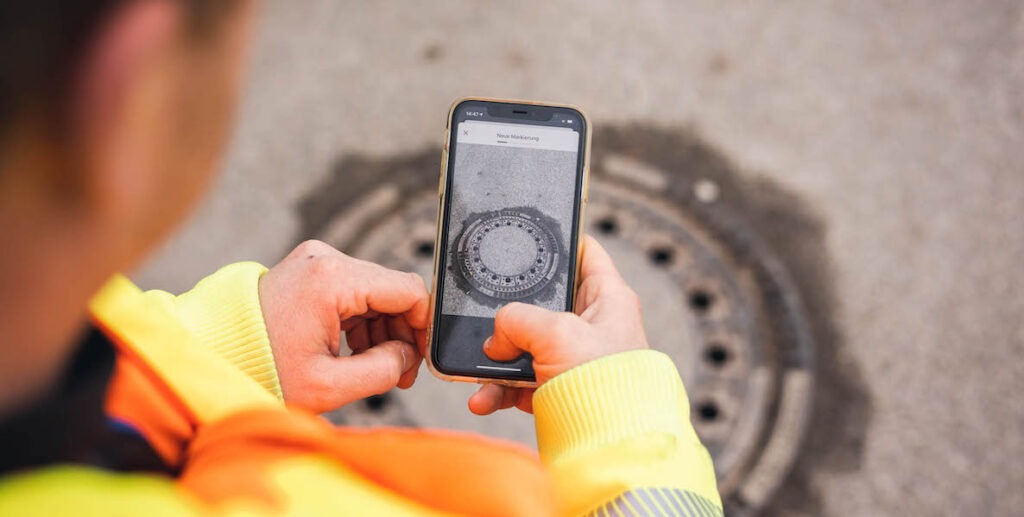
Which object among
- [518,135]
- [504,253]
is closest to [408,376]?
[504,253]

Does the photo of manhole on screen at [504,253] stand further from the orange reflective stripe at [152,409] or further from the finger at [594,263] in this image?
the orange reflective stripe at [152,409]

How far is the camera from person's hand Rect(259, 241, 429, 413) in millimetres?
772

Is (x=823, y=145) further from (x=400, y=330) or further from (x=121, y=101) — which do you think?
(x=121, y=101)

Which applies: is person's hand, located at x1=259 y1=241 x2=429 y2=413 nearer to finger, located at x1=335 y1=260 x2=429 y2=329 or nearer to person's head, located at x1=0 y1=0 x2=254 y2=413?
finger, located at x1=335 y1=260 x2=429 y2=329

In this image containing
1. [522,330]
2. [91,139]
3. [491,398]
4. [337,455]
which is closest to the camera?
[91,139]

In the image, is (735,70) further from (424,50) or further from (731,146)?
(424,50)

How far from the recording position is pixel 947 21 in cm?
144

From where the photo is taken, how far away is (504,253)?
87cm

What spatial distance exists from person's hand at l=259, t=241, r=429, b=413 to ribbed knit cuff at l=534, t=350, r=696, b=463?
213mm

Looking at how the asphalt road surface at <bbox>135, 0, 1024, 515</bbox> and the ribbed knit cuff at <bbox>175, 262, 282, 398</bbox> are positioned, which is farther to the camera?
the asphalt road surface at <bbox>135, 0, 1024, 515</bbox>

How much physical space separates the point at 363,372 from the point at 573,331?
9.2 inches

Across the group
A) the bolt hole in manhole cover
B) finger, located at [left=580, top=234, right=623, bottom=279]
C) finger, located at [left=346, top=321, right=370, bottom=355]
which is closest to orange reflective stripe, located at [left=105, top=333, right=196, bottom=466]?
finger, located at [left=346, top=321, right=370, bottom=355]

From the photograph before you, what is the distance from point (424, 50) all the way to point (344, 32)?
170 mm

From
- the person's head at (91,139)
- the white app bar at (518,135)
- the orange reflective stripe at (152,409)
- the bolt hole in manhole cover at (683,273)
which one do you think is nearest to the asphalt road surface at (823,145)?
the bolt hole in manhole cover at (683,273)
